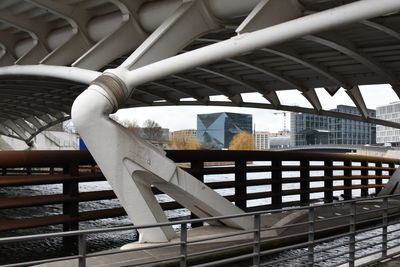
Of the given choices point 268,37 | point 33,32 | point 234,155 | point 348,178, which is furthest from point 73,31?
point 348,178

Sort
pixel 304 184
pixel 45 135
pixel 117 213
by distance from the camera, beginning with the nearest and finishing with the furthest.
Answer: pixel 117 213
pixel 304 184
pixel 45 135

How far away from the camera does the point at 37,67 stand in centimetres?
1168

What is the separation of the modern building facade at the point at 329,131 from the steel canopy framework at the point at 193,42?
111 meters

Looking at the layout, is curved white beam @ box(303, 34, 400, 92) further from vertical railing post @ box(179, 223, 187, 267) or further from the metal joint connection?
vertical railing post @ box(179, 223, 187, 267)

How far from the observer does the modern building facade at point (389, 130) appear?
137m

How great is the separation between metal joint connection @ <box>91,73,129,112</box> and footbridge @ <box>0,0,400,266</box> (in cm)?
2

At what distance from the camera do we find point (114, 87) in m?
7.29

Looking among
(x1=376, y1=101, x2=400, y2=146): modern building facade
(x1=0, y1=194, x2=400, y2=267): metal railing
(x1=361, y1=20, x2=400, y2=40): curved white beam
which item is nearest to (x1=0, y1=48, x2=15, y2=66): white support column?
(x1=0, y1=194, x2=400, y2=267): metal railing

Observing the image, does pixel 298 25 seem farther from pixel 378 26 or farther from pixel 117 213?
pixel 117 213

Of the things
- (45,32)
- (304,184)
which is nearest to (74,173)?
(45,32)

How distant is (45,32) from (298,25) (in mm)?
8729

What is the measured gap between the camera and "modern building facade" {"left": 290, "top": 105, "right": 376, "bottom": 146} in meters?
129

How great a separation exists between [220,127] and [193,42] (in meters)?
126

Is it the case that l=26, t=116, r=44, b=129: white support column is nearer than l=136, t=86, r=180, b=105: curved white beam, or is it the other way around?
l=136, t=86, r=180, b=105: curved white beam
